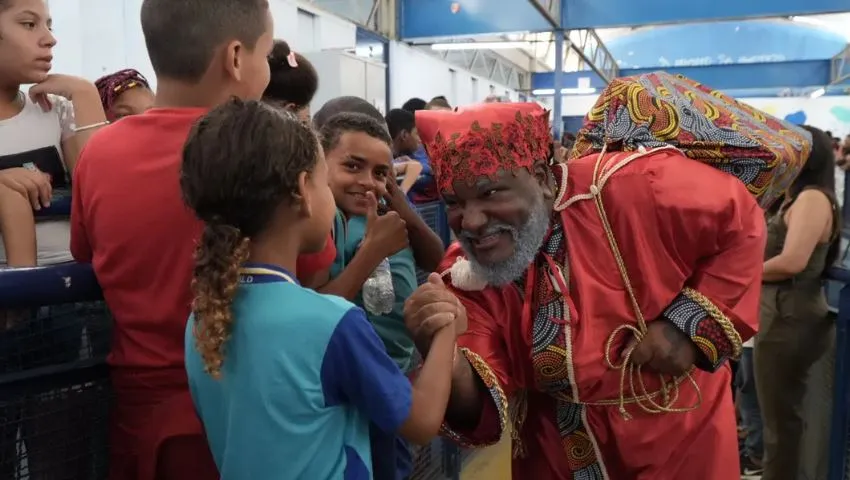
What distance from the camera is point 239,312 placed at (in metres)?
1.01

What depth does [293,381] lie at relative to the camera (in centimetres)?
99

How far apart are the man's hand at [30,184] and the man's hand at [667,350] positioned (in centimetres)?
123

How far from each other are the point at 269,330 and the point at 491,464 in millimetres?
2457

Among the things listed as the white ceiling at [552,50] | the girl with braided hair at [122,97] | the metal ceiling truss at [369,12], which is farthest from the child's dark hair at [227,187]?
the white ceiling at [552,50]

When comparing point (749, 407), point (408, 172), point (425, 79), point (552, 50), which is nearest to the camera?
point (408, 172)

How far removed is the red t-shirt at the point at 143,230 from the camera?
1.14 metres

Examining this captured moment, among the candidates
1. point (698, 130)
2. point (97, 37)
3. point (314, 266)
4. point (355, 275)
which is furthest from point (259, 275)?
point (97, 37)

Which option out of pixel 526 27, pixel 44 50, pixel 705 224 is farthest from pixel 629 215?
pixel 526 27

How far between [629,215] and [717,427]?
508 mm

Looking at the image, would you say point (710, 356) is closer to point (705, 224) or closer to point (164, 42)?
point (705, 224)

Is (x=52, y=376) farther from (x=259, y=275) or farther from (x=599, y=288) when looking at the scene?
(x=599, y=288)

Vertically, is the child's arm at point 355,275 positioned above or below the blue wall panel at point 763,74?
below

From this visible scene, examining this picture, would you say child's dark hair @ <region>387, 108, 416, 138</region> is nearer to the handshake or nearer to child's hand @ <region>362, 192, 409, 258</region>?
child's hand @ <region>362, 192, 409, 258</region>

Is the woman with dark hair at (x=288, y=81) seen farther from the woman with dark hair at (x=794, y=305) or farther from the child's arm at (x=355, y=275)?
the woman with dark hair at (x=794, y=305)
